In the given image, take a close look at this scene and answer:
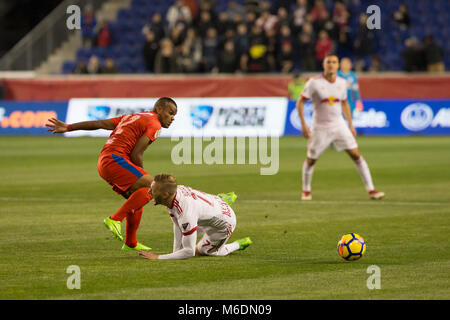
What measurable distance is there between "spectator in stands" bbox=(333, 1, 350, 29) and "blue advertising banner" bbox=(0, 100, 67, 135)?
10.4 metres

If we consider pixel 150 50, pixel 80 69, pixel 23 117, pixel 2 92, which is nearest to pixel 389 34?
pixel 150 50

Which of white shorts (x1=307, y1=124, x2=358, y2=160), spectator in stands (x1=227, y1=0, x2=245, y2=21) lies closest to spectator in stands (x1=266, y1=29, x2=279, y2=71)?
spectator in stands (x1=227, y1=0, x2=245, y2=21)

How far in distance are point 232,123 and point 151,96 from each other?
3.97 m

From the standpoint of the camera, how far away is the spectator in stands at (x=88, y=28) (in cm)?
3494

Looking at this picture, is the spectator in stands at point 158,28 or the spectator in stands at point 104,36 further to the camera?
the spectator in stands at point 104,36

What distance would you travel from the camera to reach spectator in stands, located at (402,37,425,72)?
30202mm

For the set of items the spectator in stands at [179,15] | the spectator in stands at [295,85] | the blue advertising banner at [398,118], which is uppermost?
the spectator in stands at [179,15]

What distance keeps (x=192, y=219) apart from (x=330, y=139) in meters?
6.37

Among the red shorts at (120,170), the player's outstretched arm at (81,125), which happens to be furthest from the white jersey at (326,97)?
the red shorts at (120,170)

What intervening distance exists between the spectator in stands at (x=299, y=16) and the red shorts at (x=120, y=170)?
22.6m

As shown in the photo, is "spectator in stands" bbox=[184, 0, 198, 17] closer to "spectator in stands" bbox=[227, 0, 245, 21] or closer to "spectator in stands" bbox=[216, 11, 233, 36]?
"spectator in stands" bbox=[227, 0, 245, 21]

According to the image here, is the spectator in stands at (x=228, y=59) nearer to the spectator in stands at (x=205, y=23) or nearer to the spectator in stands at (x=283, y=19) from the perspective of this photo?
the spectator in stands at (x=205, y=23)

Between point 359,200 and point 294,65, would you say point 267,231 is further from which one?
point 294,65
